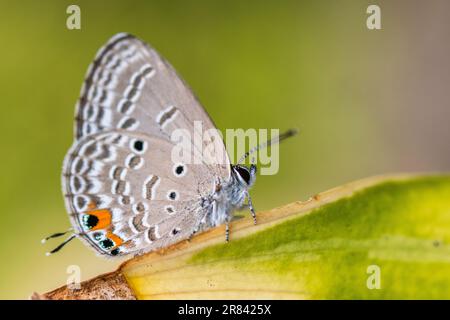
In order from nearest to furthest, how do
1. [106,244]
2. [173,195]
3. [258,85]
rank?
[106,244] < [173,195] < [258,85]

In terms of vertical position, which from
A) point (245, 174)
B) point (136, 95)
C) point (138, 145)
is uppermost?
point (136, 95)

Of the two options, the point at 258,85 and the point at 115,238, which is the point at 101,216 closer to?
the point at 115,238

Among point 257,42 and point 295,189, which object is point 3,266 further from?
point 257,42

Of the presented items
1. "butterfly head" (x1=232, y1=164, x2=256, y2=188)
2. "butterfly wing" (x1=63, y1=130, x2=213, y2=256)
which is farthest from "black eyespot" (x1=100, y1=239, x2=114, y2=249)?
"butterfly head" (x1=232, y1=164, x2=256, y2=188)

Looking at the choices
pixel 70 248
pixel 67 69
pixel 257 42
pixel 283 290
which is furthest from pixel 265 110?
pixel 283 290

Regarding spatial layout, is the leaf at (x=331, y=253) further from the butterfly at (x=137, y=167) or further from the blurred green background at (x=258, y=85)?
the blurred green background at (x=258, y=85)

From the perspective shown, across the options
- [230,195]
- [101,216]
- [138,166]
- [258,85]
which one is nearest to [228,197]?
[230,195]

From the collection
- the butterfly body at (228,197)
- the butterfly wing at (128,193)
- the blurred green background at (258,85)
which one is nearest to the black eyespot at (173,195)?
the butterfly wing at (128,193)
